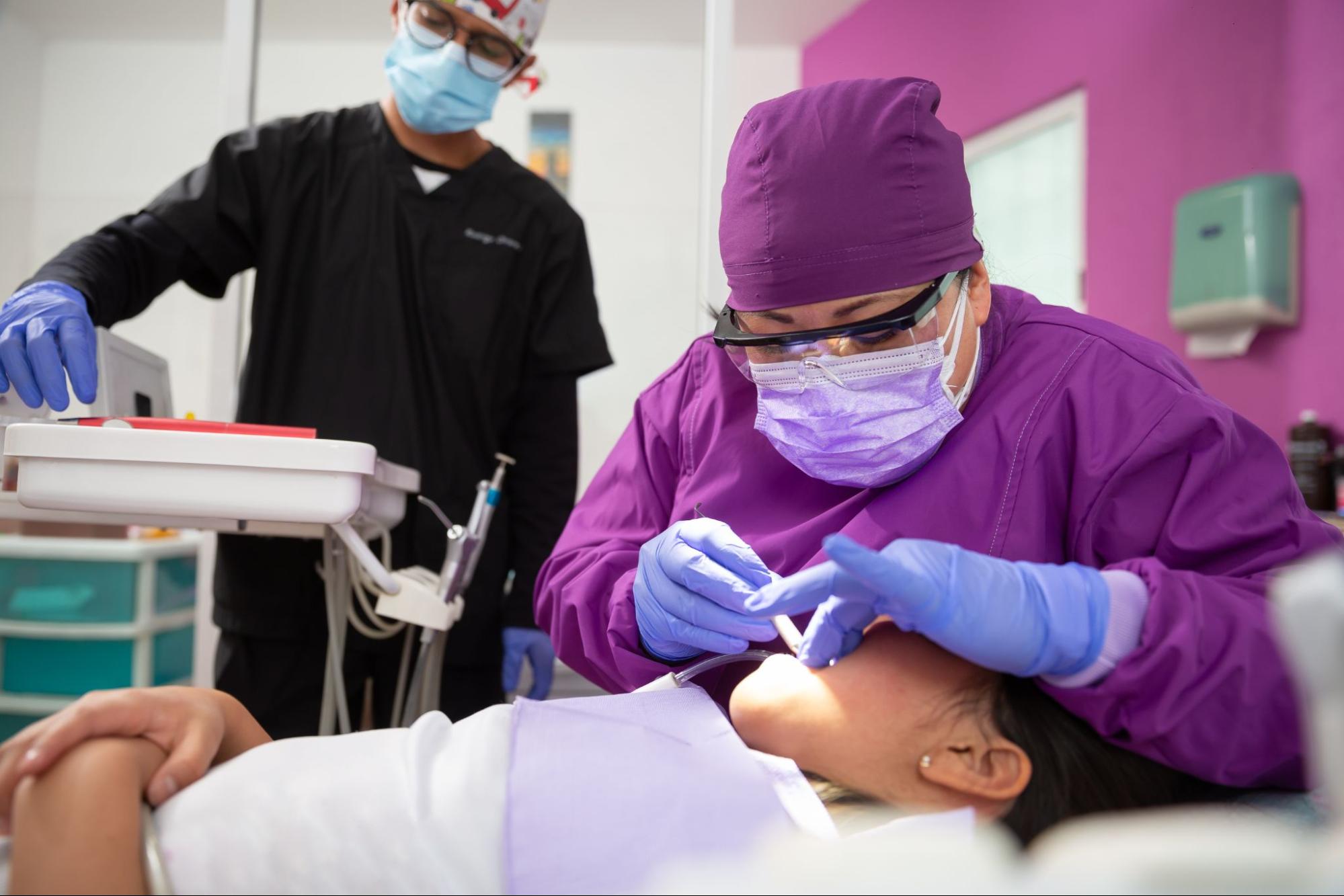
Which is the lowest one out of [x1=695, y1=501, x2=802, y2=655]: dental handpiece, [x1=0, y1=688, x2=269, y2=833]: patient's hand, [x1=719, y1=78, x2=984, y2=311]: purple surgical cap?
[x1=0, y1=688, x2=269, y2=833]: patient's hand

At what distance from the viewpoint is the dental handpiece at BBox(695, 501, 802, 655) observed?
3.51 ft

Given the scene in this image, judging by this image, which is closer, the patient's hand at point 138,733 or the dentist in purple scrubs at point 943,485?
the patient's hand at point 138,733

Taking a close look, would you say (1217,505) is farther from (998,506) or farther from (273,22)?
(273,22)

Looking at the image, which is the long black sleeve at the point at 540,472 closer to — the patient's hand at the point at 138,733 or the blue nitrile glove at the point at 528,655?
the blue nitrile glove at the point at 528,655

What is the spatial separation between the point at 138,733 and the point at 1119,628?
32.5 inches

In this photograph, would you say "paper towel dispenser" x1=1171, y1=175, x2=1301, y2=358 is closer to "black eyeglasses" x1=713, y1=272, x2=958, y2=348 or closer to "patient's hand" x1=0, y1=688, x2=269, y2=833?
"black eyeglasses" x1=713, y1=272, x2=958, y2=348

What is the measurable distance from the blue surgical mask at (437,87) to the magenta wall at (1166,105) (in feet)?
2.10

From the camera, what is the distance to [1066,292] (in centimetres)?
217

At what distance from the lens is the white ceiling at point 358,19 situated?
220 cm

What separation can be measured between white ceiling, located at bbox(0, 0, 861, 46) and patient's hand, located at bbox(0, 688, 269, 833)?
1729 millimetres

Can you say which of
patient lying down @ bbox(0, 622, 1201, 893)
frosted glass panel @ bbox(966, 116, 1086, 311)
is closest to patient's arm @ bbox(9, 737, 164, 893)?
patient lying down @ bbox(0, 622, 1201, 893)

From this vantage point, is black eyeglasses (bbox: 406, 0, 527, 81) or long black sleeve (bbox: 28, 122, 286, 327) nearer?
long black sleeve (bbox: 28, 122, 286, 327)

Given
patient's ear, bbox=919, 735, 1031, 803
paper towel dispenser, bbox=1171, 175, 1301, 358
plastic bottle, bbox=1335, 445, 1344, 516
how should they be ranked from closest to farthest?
patient's ear, bbox=919, 735, 1031, 803, plastic bottle, bbox=1335, 445, 1344, 516, paper towel dispenser, bbox=1171, 175, 1301, 358

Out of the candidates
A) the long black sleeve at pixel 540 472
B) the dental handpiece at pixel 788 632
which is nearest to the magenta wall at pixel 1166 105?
the long black sleeve at pixel 540 472
